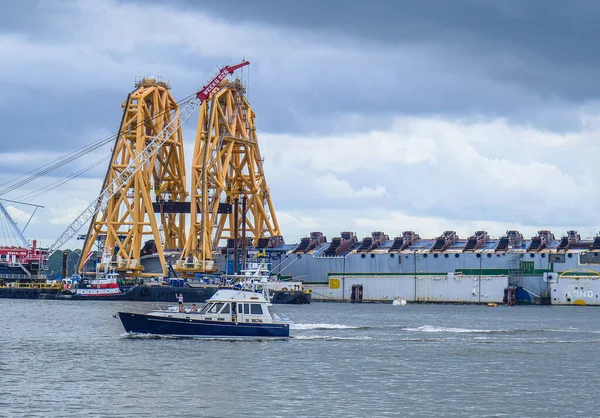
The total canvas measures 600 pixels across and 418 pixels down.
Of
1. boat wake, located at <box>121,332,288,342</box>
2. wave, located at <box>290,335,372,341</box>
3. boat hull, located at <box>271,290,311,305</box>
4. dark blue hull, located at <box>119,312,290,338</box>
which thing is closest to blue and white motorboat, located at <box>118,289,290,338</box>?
dark blue hull, located at <box>119,312,290,338</box>

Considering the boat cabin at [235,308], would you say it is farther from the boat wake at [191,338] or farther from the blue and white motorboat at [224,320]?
the boat wake at [191,338]

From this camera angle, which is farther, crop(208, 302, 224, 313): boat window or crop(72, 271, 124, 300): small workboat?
crop(72, 271, 124, 300): small workboat

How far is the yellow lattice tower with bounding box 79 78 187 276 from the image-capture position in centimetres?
18138

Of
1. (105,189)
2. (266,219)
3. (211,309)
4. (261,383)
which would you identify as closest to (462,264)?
(266,219)

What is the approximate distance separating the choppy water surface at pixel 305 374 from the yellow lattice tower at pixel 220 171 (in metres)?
87.6

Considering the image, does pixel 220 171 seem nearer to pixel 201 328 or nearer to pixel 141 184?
pixel 141 184

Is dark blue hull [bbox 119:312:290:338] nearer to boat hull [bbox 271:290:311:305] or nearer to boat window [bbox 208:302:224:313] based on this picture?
boat window [bbox 208:302:224:313]

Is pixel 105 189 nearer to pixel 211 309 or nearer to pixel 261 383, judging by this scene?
pixel 211 309

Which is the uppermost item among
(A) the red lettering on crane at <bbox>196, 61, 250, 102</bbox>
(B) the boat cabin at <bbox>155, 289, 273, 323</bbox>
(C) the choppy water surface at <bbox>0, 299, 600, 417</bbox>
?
(A) the red lettering on crane at <bbox>196, 61, 250, 102</bbox>

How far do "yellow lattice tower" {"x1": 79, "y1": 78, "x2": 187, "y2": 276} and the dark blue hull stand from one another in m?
102

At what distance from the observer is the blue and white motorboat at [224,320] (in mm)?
73625

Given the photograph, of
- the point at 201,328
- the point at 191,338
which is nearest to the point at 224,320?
the point at 201,328

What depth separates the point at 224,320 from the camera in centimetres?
7388

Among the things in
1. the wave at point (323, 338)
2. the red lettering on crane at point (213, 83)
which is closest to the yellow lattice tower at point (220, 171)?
the red lettering on crane at point (213, 83)
